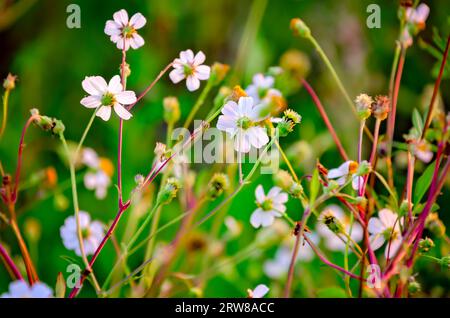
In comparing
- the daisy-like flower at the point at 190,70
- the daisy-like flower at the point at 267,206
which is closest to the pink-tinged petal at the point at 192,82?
the daisy-like flower at the point at 190,70

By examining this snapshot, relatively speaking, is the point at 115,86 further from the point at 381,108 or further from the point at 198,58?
the point at 381,108

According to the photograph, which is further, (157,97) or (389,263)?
(157,97)

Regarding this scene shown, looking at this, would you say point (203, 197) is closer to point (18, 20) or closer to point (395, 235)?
point (395, 235)

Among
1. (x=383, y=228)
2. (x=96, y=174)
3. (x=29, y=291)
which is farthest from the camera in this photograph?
(x=96, y=174)

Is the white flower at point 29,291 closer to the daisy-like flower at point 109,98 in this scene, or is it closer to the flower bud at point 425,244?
the daisy-like flower at point 109,98

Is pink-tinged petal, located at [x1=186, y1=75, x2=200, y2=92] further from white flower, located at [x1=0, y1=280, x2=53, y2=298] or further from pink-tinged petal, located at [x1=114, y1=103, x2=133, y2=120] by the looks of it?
white flower, located at [x1=0, y1=280, x2=53, y2=298]

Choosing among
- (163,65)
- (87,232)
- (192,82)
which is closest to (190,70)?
(192,82)

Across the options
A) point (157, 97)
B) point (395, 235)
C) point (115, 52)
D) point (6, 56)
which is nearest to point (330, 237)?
point (395, 235)
